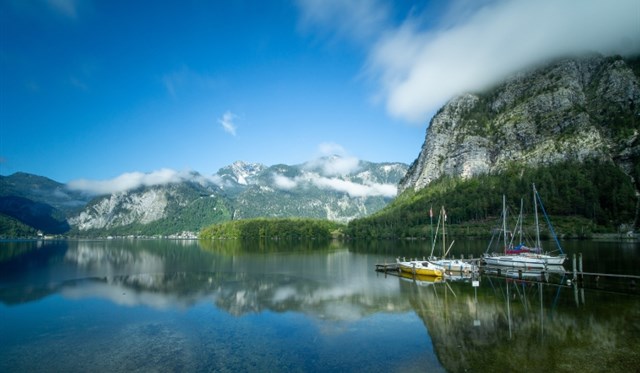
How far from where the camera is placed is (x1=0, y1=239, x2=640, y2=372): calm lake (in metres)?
22.7

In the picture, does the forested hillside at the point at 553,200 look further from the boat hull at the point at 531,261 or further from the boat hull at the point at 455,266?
the boat hull at the point at 455,266

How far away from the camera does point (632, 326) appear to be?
28203 mm

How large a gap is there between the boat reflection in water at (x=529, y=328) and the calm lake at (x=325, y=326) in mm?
110

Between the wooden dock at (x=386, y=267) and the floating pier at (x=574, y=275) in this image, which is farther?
the wooden dock at (x=386, y=267)

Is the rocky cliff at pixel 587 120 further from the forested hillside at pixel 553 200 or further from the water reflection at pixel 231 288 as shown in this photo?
the water reflection at pixel 231 288

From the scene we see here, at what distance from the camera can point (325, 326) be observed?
3139cm

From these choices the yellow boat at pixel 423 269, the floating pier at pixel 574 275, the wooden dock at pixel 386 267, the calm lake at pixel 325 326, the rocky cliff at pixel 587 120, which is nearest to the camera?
the calm lake at pixel 325 326

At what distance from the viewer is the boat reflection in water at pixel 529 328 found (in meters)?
21.7

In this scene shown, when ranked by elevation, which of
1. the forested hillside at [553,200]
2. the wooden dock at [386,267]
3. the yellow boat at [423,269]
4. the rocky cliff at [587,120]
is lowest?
the wooden dock at [386,267]

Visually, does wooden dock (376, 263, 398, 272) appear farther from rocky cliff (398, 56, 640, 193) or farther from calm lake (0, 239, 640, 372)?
rocky cliff (398, 56, 640, 193)

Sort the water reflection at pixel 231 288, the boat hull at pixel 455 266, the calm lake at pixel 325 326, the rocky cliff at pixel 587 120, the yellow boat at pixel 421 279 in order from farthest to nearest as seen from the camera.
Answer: the rocky cliff at pixel 587 120 → the boat hull at pixel 455 266 → the yellow boat at pixel 421 279 → the water reflection at pixel 231 288 → the calm lake at pixel 325 326

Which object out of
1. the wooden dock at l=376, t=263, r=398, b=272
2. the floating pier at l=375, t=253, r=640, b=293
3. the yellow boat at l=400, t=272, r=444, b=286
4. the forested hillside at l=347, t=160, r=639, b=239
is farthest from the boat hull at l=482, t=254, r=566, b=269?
the forested hillside at l=347, t=160, r=639, b=239

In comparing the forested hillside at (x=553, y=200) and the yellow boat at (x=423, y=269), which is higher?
the forested hillside at (x=553, y=200)

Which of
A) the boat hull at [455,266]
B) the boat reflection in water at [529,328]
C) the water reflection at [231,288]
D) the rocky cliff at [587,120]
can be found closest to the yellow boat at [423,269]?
the boat hull at [455,266]
